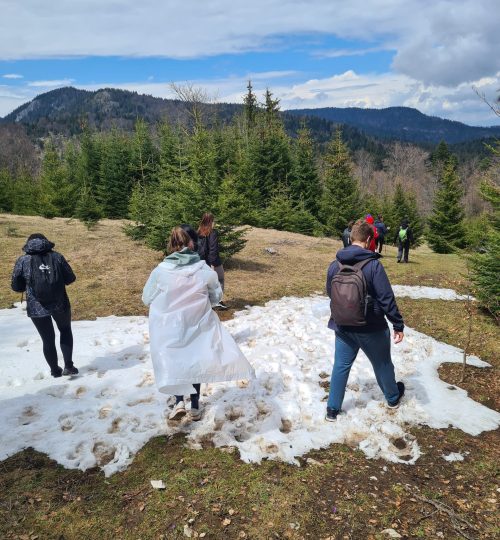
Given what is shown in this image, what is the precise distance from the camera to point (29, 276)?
5.41 m

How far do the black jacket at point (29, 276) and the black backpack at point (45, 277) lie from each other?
1.8 inches

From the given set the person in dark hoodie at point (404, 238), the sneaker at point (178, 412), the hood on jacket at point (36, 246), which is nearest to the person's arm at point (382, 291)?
the sneaker at point (178, 412)

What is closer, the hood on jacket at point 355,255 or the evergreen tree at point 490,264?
the hood on jacket at point 355,255

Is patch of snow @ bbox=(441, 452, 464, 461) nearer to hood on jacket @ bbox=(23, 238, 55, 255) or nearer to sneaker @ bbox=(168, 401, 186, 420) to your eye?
sneaker @ bbox=(168, 401, 186, 420)

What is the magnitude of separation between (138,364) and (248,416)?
2347 millimetres

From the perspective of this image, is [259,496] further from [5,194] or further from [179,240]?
[5,194]

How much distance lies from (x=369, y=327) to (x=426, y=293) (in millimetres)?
8640

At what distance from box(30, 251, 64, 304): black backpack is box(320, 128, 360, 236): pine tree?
2509 cm

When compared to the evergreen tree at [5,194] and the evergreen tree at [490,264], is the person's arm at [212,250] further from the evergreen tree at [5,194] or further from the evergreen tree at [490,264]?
the evergreen tree at [5,194]

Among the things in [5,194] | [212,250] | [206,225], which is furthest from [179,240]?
[5,194]

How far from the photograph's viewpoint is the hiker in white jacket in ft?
13.8

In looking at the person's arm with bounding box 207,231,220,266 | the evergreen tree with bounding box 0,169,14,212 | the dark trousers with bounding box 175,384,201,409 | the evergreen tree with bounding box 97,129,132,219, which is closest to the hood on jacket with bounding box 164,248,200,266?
the dark trousers with bounding box 175,384,201,409

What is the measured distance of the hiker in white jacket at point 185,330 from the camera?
4191 mm

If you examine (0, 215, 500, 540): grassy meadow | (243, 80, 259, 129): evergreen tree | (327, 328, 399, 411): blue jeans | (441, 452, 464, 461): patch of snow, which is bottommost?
(441, 452, 464, 461): patch of snow
